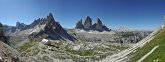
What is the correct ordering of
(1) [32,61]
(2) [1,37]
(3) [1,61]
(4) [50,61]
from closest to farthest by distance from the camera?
(3) [1,61], (1) [32,61], (2) [1,37], (4) [50,61]

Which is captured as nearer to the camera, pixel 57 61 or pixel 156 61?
pixel 156 61

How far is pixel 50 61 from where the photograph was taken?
188 m

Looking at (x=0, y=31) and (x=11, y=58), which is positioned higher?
(x=0, y=31)

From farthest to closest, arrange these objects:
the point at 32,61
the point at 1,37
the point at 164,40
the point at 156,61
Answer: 1. the point at 1,37
2. the point at 164,40
3. the point at 32,61
4. the point at 156,61

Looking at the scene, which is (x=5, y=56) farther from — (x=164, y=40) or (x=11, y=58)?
(x=164, y=40)

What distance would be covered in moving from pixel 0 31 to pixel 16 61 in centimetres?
5275

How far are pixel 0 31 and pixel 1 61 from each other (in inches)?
2554

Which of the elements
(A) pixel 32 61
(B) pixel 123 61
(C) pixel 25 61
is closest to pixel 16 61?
(C) pixel 25 61

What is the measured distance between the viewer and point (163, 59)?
60875 millimetres

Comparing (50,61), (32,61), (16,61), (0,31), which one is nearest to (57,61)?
(50,61)

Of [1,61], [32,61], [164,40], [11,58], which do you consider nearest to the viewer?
[1,61]

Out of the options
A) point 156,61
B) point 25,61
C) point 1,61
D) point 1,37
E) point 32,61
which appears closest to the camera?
point 1,61

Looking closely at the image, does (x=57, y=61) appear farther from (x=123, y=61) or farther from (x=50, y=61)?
(x=123, y=61)

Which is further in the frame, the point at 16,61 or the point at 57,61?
the point at 57,61
